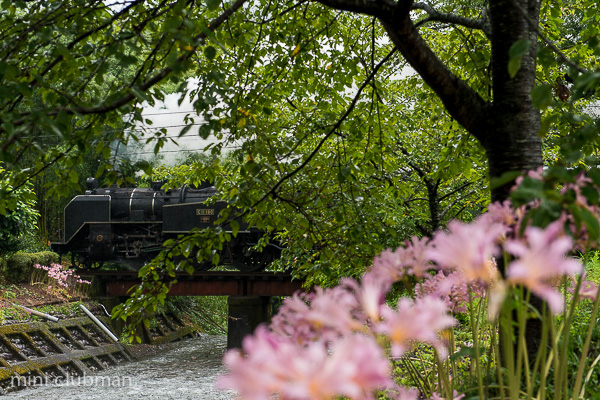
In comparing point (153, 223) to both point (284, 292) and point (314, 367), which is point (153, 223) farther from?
point (314, 367)

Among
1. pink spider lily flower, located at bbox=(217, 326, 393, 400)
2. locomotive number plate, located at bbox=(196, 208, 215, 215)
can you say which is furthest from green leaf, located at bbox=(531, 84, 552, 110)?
locomotive number plate, located at bbox=(196, 208, 215, 215)

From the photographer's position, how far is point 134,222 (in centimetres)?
1482

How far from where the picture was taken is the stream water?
8855 millimetres

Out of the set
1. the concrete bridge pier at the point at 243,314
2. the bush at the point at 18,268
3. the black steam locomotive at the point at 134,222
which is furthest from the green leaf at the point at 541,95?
the bush at the point at 18,268

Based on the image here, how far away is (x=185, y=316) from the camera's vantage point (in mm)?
18531

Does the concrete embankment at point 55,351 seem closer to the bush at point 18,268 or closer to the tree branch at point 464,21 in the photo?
the bush at point 18,268

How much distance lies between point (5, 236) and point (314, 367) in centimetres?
1635

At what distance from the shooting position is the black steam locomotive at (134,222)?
14609mm

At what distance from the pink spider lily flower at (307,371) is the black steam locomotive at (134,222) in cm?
1392

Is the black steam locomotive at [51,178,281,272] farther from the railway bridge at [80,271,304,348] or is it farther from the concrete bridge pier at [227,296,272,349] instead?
the concrete bridge pier at [227,296,272,349]

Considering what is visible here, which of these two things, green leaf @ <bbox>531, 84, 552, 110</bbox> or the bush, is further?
the bush

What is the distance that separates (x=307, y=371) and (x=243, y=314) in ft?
44.8

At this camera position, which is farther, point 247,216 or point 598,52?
point 247,216

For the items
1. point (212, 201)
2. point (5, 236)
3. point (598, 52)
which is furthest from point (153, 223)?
point (598, 52)
